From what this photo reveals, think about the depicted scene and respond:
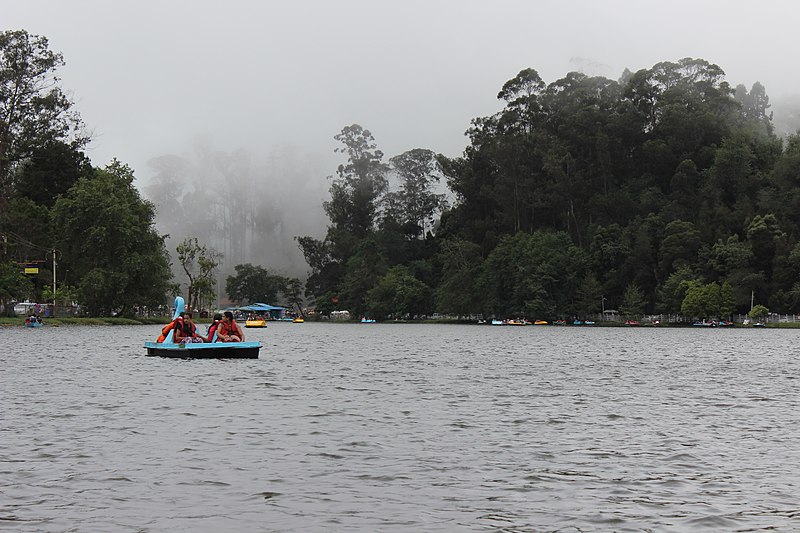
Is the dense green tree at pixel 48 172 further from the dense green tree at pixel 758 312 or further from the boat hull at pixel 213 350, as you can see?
the dense green tree at pixel 758 312

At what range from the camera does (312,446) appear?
1756 centimetres

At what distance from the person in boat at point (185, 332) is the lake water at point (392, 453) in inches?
297

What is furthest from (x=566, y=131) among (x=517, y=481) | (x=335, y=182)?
(x=517, y=481)

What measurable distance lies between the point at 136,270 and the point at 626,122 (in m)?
94.7

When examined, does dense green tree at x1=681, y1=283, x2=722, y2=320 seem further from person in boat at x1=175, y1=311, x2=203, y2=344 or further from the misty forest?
person in boat at x1=175, y1=311, x2=203, y2=344

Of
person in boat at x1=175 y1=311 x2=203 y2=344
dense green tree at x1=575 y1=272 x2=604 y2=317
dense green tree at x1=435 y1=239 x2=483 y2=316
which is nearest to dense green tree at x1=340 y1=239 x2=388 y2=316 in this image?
dense green tree at x1=435 y1=239 x2=483 y2=316

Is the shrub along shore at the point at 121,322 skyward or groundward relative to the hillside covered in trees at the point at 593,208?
groundward

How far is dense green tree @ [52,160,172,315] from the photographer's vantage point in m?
94.2

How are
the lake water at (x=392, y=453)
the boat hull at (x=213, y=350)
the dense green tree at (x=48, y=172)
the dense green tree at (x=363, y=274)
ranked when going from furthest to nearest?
1. the dense green tree at (x=363, y=274)
2. the dense green tree at (x=48, y=172)
3. the boat hull at (x=213, y=350)
4. the lake water at (x=392, y=453)

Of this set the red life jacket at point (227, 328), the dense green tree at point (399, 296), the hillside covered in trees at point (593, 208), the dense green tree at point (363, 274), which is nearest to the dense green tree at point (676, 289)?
the hillside covered in trees at point (593, 208)

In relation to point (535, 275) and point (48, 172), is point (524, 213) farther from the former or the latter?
point (48, 172)

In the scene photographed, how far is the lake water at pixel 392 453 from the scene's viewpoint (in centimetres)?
1201

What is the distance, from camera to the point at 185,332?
140 ft

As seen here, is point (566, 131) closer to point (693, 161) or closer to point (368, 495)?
point (693, 161)
